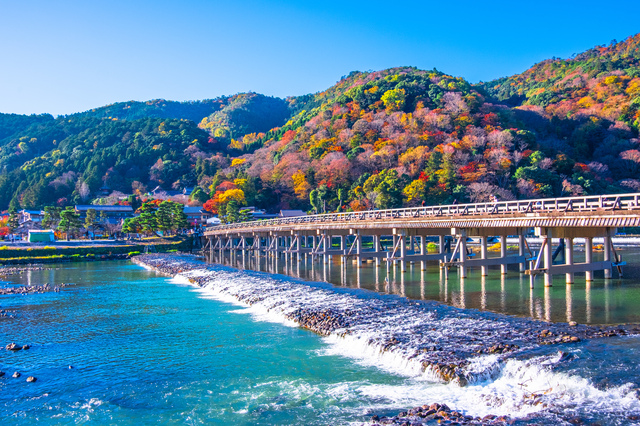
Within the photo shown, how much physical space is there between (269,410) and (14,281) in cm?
3446

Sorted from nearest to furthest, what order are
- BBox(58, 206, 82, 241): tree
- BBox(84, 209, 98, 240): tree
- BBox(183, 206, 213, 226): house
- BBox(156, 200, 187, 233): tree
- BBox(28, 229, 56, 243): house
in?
BBox(28, 229, 56, 243): house → BBox(58, 206, 82, 241): tree → BBox(156, 200, 187, 233): tree → BBox(84, 209, 98, 240): tree → BBox(183, 206, 213, 226): house

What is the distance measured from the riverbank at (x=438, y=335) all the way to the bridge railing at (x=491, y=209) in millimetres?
6420

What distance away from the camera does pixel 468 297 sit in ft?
71.1

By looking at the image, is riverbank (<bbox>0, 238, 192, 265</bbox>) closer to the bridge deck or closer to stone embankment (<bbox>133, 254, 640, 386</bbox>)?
the bridge deck

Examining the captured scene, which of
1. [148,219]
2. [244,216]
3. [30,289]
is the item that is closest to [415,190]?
[244,216]

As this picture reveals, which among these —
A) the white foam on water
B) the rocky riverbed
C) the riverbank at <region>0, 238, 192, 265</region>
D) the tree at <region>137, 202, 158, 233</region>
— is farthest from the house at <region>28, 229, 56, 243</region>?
the white foam on water

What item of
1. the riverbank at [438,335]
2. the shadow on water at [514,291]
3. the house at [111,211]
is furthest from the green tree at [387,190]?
the house at [111,211]

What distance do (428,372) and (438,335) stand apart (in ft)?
9.26

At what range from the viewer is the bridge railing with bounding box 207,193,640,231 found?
19.2 metres

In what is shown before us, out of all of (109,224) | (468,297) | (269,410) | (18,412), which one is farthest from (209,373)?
(109,224)

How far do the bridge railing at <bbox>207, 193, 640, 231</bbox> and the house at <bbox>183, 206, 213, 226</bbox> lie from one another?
1408 inches

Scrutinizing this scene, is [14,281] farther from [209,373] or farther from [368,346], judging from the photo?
[368,346]

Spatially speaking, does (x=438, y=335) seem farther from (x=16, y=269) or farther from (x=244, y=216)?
(x=244, y=216)

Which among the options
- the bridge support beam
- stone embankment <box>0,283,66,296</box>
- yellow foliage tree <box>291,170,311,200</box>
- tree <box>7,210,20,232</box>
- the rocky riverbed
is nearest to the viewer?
the bridge support beam
